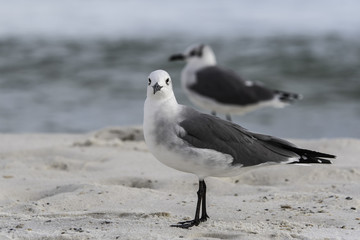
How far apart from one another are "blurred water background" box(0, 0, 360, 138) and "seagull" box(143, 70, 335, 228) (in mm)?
5492

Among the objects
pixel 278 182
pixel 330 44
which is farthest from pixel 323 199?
pixel 330 44

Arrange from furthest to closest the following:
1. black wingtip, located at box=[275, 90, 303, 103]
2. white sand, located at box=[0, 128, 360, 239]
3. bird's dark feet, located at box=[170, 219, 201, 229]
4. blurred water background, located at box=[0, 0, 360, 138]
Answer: blurred water background, located at box=[0, 0, 360, 138]
black wingtip, located at box=[275, 90, 303, 103]
bird's dark feet, located at box=[170, 219, 201, 229]
white sand, located at box=[0, 128, 360, 239]

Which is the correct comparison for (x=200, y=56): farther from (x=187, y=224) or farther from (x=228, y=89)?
(x=187, y=224)

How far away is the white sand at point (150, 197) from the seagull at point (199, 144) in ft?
0.89

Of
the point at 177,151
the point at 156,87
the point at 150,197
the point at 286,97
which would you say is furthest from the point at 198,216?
the point at 286,97

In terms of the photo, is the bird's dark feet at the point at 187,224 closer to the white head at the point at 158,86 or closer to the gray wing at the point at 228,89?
the white head at the point at 158,86

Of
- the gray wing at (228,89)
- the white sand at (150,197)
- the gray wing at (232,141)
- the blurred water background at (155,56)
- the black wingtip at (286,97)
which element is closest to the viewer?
the white sand at (150,197)

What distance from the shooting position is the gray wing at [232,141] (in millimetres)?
4445

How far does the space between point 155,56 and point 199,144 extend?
478 inches

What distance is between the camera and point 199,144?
4402 mm

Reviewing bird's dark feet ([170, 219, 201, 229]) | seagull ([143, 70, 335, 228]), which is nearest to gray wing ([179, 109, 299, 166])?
seagull ([143, 70, 335, 228])

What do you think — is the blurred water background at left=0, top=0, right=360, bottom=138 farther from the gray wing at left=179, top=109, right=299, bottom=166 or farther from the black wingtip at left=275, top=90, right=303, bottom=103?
the gray wing at left=179, top=109, right=299, bottom=166

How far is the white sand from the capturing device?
13.9ft

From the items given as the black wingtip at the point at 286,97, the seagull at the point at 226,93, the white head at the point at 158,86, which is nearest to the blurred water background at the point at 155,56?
the black wingtip at the point at 286,97
